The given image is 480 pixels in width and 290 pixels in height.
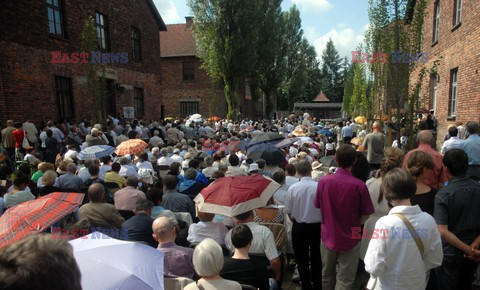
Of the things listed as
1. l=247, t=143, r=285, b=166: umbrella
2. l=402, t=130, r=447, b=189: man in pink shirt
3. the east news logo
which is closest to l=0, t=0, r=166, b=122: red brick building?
the east news logo

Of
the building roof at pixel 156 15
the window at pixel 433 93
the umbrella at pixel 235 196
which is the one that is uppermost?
the building roof at pixel 156 15

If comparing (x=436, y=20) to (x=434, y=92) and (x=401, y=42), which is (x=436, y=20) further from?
(x=401, y=42)

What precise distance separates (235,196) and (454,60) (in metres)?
11.7

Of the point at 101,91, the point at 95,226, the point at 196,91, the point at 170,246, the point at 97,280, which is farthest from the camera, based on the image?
the point at 196,91

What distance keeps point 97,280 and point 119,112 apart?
17313 mm

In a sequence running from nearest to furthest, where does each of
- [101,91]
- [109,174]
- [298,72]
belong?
[109,174], [101,91], [298,72]

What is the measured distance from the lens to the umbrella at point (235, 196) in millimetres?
3816

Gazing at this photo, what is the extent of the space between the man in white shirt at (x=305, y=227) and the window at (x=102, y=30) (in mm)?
15619

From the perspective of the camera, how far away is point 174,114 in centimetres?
3134

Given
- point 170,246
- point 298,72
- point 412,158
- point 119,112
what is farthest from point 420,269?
point 298,72

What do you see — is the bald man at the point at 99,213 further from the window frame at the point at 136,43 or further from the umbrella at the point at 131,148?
the window frame at the point at 136,43

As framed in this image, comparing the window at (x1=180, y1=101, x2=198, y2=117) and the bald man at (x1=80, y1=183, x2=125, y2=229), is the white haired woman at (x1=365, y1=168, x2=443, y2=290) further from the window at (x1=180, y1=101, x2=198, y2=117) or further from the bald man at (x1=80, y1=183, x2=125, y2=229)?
the window at (x1=180, y1=101, x2=198, y2=117)

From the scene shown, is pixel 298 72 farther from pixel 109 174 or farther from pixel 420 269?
pixel 420 269

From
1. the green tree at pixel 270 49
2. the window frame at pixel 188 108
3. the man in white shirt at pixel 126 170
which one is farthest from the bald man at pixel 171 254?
the green tree at pixel 270 49
